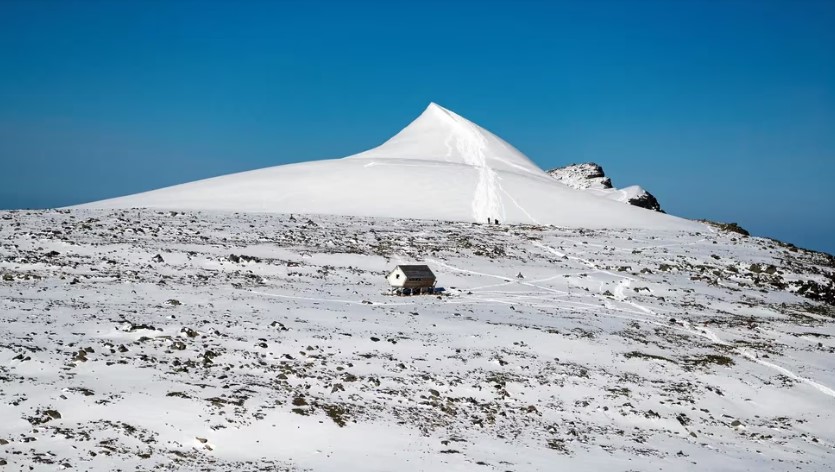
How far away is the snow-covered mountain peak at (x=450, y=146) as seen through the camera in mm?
102281

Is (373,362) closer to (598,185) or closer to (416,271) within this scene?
(416,271)

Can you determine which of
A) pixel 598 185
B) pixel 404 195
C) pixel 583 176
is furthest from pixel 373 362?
pixel 583 176

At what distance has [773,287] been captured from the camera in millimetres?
49156

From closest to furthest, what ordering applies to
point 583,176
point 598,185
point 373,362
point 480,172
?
1. point 373,362
2. point 480,172
3. point 598,185
4. point 583,176

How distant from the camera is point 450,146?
111 m

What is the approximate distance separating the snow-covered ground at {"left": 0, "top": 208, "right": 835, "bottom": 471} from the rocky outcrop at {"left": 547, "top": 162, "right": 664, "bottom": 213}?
176 ft

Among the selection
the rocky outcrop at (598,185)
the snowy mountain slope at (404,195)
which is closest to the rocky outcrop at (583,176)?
the rocky outcrop at (598,185)

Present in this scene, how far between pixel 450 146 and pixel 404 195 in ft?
127

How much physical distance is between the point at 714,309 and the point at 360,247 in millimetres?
24973

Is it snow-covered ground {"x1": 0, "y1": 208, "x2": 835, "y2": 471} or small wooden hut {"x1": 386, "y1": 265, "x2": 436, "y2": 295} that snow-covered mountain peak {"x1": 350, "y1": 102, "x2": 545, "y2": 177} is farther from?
small wooden hut {"x1": 386, "y1": 265, "x2": 436, "y2": 295}

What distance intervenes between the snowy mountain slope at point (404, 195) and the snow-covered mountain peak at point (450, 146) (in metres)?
4.28

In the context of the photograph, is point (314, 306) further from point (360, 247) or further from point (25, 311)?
point (360, 247)

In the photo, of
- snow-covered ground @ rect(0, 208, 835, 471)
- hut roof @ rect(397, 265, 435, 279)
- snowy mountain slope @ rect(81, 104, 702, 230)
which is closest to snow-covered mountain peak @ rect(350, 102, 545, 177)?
snowy mountain slope @ rect(81, 104, 702, 230)

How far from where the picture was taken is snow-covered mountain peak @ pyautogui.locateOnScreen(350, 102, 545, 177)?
102 metres
